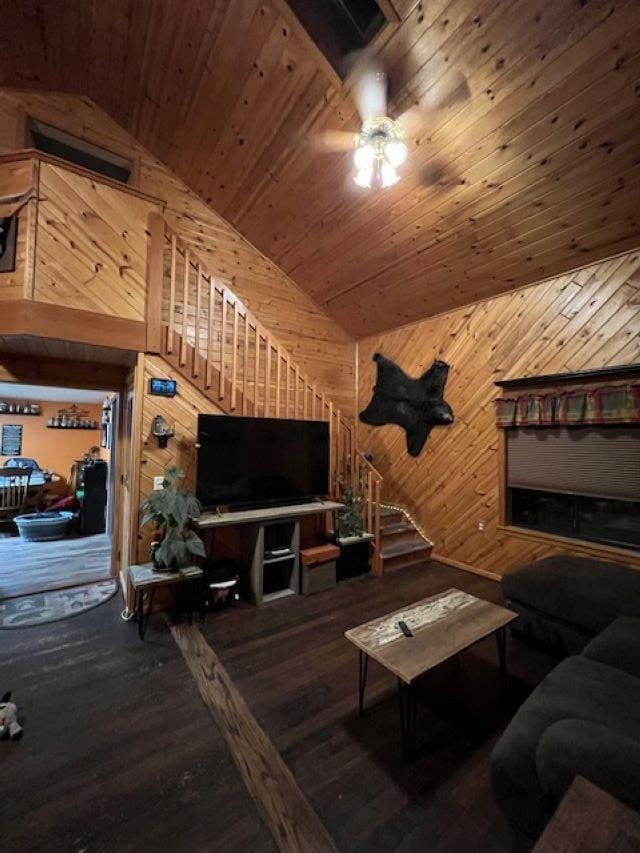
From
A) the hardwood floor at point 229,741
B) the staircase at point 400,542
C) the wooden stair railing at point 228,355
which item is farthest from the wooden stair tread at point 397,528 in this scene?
the hardwood floor at point 229,741

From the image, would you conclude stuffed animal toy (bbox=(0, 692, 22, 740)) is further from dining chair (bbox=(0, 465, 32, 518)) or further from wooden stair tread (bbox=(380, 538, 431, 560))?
dining chair (bbox=(0, 465, 32, 518))

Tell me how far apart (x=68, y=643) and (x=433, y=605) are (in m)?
2.72

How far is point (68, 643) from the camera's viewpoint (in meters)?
2.65

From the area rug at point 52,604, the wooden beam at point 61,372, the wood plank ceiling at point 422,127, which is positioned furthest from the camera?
the wooden beam at point 61,372

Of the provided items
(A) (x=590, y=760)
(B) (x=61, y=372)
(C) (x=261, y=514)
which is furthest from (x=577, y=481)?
(B) (x=61, y=372)

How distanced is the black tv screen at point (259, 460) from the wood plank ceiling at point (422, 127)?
230cm

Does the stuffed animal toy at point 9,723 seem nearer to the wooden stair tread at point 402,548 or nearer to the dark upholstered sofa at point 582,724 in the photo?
the dark upholstered sofa at point 582,724

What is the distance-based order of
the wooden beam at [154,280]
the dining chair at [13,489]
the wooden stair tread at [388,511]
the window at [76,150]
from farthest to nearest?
the dining chair at [13,489] → the wooden stair tread at [388,511] → the window at [76,150] → the wooden beam at [154,280]

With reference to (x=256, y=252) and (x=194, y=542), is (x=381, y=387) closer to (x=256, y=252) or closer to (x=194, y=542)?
(x=256, y=252)

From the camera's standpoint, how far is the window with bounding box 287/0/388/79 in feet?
7.55

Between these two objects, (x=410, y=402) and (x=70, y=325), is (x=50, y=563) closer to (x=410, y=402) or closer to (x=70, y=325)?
(x=70, y=325)

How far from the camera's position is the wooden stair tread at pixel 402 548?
418cm

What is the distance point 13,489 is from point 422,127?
24.3 feet

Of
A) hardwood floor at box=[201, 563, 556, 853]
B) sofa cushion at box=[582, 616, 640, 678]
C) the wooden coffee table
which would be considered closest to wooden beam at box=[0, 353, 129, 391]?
hardwood floor at box=[201, 563, 556, 853]
